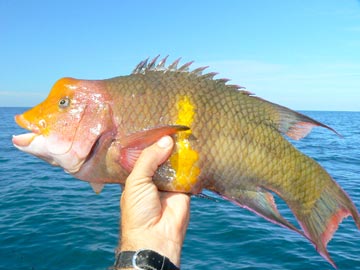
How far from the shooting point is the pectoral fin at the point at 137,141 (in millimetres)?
2981

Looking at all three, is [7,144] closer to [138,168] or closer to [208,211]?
[208,211]

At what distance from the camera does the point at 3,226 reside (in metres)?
10.4

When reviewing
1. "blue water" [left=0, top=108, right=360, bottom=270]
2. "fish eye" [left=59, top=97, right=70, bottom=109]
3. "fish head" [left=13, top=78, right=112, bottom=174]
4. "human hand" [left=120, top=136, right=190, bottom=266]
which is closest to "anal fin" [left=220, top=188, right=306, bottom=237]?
"human hand" [left=120, top=136, right=190, bottom=266]

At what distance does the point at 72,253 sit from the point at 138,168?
6489mm

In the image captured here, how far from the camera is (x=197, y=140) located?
3.08 metres

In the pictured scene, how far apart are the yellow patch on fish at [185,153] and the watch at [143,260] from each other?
643mm

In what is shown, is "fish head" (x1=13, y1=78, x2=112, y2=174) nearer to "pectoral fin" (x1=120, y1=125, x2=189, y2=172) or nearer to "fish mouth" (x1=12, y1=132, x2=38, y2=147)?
"fish mouth" (x1=12, y1=132, x2=38, y2=147)

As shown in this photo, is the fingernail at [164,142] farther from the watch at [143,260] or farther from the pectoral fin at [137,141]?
the watch at [143,260]

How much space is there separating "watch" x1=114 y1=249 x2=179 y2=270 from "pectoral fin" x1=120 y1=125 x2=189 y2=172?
71cm

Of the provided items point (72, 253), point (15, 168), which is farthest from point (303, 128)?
point (15, 168)

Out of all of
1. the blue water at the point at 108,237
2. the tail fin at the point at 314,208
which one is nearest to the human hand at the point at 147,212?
the tail fin at the point at 314,208

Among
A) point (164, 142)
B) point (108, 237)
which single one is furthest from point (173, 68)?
point (108, 237)

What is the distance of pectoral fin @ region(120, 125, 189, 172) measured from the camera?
298 cm

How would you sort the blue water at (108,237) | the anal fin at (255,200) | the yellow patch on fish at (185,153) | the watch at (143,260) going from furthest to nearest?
the blue water at (108,237) → the anal fin at (255,200) → the yellow patch on fish at (185,153) → the watch at (143,260)
